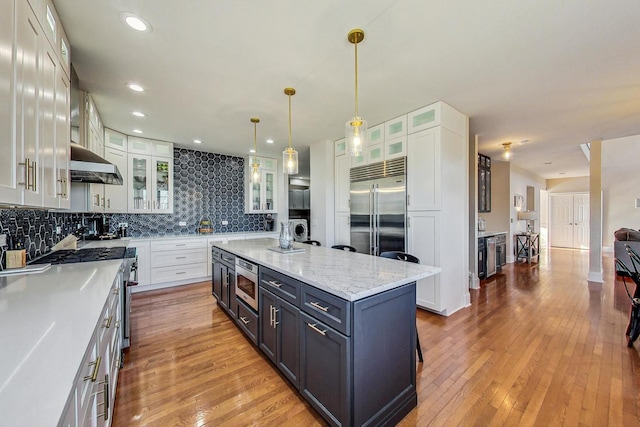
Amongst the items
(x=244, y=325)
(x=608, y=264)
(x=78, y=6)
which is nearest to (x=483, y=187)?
(x=608, y=264)

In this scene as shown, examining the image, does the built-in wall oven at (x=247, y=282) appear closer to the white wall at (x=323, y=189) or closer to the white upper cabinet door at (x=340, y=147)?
the white wall at (x=323, y=189)

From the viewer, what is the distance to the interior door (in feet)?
13.0

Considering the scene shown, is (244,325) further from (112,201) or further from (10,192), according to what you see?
(112,201)

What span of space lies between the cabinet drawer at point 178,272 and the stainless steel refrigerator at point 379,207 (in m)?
2.83

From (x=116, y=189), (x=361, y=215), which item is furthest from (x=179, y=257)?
(x=361, y=215)

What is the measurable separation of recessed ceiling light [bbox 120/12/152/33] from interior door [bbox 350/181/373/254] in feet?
9.91

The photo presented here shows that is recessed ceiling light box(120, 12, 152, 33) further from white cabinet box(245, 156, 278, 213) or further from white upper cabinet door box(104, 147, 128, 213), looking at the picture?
white cabinet box(245, 156, 278, 213)

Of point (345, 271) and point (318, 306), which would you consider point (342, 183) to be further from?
point (318, 306)

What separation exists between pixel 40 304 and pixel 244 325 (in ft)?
5.44

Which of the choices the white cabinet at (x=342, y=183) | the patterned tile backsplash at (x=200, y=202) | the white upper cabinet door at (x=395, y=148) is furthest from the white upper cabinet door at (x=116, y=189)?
the white upper cabinet door at (x=395, y=148)

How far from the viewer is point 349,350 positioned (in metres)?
1.36

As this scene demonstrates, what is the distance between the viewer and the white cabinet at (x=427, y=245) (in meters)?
3.15

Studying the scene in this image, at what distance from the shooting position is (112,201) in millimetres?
4023

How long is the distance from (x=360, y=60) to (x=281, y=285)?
1.99 metres
